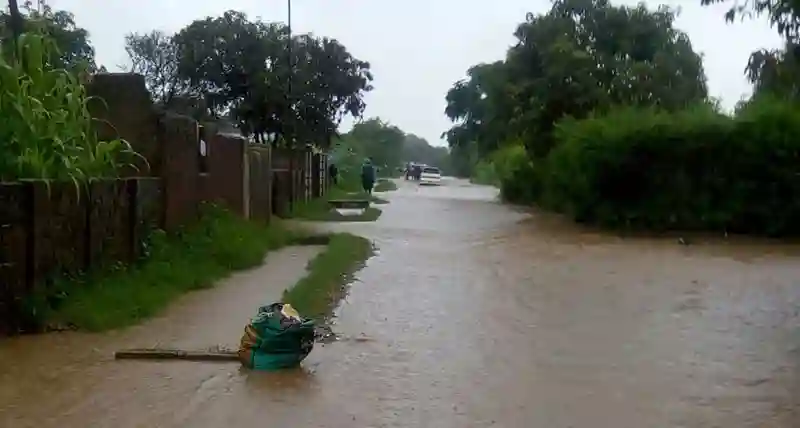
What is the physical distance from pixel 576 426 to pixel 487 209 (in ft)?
94.4

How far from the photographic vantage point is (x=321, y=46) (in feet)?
126

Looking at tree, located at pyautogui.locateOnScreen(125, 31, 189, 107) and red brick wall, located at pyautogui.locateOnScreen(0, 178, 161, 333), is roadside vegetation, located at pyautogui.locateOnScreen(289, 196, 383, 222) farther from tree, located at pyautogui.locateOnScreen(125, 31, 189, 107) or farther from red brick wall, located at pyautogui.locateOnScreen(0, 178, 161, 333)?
red brick wall, located at pyautogui.locateOnScreen(0, 178, 161, 333)

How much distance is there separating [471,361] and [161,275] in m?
4.98

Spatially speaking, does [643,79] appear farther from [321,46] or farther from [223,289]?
[223,289]

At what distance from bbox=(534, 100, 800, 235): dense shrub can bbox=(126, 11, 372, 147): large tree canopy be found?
1340cm

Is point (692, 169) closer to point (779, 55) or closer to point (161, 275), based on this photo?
point (779, 55)

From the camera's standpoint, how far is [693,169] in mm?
24281

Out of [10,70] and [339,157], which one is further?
[339,157]

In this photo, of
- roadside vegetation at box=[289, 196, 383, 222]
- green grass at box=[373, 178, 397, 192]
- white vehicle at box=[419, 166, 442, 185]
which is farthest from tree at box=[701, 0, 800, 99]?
white vehicle at box=[419, 166, 442, 185]

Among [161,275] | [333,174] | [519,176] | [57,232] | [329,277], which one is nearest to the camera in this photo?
[57,232]

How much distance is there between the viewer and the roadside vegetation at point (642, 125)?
2330 centimetres

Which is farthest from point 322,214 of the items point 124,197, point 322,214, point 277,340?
point 277,340

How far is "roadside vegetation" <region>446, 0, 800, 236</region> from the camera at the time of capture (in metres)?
23.3

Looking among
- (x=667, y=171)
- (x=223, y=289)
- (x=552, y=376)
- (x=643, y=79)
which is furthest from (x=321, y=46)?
(x=552, y=376)
